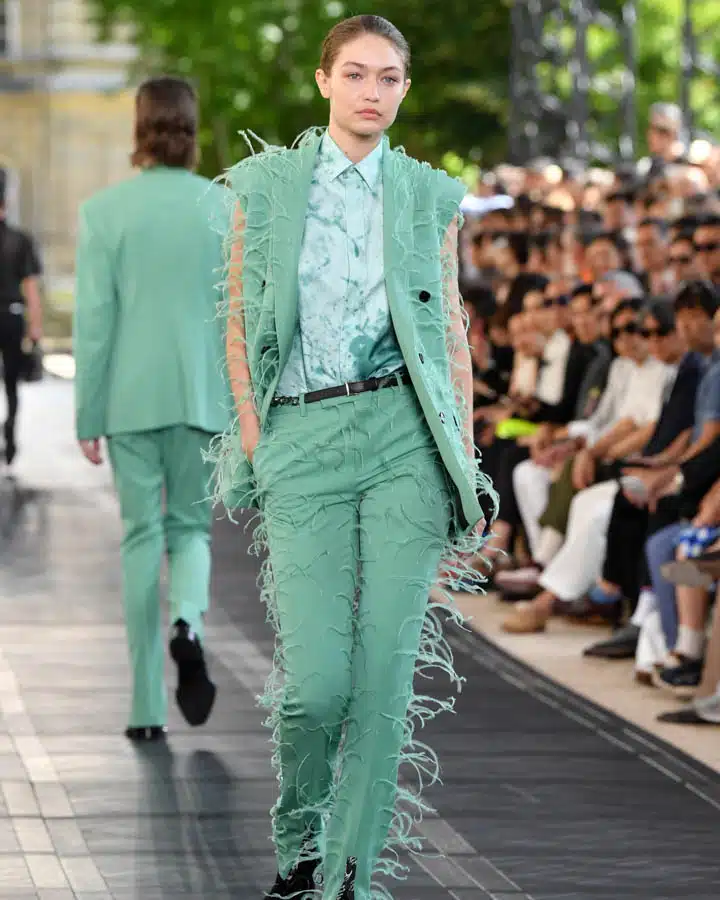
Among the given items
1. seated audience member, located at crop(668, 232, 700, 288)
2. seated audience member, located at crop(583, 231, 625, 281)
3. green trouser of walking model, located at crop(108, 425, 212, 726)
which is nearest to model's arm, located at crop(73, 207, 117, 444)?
green trouser of walking model, located at crop(108, 425, 212, 726)

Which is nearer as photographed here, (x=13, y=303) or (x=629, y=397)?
(x=629, y=397)

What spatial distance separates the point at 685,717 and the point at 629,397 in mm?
2740

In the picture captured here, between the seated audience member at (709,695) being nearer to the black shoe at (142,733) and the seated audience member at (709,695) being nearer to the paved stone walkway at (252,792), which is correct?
the paved stone walkway at (252,792)

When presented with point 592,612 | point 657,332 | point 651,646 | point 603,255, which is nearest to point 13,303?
point 603,255

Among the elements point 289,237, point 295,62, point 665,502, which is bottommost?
point 665,502

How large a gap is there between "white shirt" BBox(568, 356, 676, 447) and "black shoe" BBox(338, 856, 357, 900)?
17.7ft

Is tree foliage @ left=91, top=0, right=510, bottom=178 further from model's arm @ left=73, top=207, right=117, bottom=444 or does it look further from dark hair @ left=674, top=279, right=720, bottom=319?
model's arm @ left=73, top=207, right=117, bottom=444

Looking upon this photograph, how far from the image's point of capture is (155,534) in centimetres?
843

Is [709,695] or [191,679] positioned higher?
[191,679]

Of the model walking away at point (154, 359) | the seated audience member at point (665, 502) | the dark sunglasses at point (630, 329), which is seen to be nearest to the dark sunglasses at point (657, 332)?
the dark sunglasses at point (630, 329)

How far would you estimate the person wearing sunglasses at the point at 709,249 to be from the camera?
1091 centimetres

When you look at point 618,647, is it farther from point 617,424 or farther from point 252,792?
point 252,792

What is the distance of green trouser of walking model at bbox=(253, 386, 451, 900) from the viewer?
5793 mm

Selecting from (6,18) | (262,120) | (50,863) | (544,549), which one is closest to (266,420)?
(50,863)
